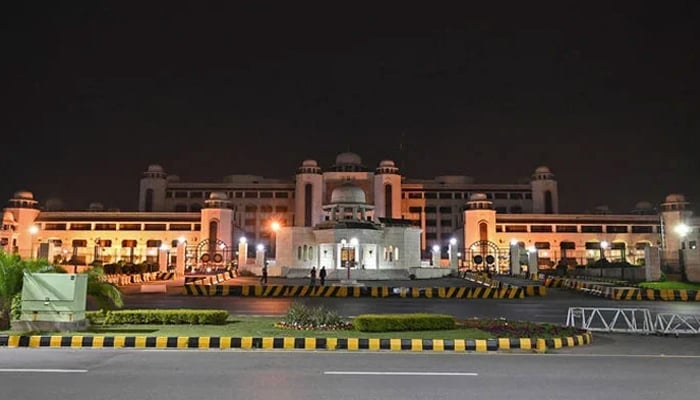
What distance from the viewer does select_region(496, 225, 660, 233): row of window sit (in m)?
83.8

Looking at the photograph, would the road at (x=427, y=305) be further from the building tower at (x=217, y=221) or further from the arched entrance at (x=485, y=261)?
Result: the building tower at (x=217, y=221)

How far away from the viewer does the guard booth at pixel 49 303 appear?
15852 millimetres

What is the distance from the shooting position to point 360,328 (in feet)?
52.5

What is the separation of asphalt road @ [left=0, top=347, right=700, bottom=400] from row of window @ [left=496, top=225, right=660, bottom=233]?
72201mm

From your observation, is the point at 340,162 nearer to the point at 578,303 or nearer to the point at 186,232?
the point at 186,232

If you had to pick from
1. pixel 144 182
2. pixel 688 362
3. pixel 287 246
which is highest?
pixel 144 182

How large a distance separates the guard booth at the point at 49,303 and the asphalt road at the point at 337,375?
2.06 meters

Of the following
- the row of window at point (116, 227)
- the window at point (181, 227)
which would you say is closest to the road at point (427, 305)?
the window at point (181, 227)

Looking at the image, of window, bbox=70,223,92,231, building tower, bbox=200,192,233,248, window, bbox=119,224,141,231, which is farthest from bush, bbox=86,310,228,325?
window, bbox=70,223,92,231

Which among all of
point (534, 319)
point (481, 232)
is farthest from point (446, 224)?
point (534, 319)

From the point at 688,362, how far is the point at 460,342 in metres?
4.82

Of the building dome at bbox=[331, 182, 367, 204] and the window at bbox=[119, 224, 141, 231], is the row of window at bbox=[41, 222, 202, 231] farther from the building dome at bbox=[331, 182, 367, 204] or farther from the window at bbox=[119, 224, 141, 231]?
the building dome at bbox=[331, 182, 367, 204]

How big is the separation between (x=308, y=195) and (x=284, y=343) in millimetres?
74597

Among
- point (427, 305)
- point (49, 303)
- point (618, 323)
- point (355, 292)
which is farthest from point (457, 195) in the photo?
point (49, 303)
